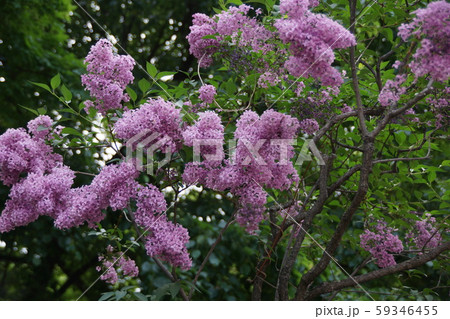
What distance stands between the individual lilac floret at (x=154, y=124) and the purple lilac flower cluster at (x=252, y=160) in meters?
0.11

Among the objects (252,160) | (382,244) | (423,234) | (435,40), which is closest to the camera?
(435,40)

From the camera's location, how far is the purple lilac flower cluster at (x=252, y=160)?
69.0 inches

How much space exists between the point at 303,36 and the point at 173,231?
35.2 inches

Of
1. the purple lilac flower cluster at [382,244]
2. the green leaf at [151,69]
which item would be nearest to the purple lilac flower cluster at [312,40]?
the green leaf at [151,69]

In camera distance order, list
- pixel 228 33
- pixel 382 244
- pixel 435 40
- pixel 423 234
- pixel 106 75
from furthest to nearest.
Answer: pixel 423 234 < pixel 382 244 < pixel 228 33 < pixel 106 75 < pixel 435 40

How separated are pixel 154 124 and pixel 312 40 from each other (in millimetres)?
684

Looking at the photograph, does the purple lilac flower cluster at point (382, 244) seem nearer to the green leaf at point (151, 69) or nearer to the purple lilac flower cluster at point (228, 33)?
the purple lilac flower cluster at point (228, 33)

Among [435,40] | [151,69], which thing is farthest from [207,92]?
[435,40]

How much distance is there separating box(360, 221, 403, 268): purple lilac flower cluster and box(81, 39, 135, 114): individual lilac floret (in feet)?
4.68

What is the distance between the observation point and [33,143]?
2191 mm

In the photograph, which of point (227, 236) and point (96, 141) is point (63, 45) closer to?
point (227, 236)

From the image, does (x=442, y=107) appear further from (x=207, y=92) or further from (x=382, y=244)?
(x=207, y=92)

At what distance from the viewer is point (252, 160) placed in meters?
1.75

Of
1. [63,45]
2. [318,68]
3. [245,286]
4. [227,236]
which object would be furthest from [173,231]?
[63,45]
